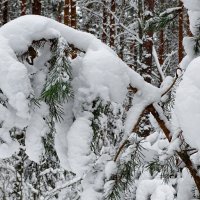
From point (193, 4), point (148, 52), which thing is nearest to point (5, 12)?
point (148, 52)

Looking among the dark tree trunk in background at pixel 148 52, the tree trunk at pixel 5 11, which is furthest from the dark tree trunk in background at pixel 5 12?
the dark tree trunk in background at pixel 148 52

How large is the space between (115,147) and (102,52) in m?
0.51

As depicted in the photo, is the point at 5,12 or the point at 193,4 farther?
the point at 5,12

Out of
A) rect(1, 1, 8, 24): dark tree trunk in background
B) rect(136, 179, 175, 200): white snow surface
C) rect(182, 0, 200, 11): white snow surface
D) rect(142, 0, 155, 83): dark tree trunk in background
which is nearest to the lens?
rect(182, 0, 200, 11): white snow surface

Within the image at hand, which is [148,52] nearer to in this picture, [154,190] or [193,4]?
[154,190]

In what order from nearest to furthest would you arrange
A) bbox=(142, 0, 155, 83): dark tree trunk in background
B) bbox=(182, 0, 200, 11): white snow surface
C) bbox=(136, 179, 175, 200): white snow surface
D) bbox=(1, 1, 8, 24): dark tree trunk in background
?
bbox=(182, 0, 200, 11): white snow surface
bbox=(136, 179, 175, 200): white snow surface
bbox=(142, 0, 155, 83): dark tree trunk in background
bbox=(1, 1, 8, 24): dark tree trunk in background

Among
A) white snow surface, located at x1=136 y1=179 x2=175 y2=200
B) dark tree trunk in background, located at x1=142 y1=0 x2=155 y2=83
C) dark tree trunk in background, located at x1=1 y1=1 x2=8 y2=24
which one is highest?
white snow surface, located at x1=136 y1=179 x2=175 y2=200

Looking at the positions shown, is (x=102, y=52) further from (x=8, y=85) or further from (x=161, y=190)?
(x=161, y=190)

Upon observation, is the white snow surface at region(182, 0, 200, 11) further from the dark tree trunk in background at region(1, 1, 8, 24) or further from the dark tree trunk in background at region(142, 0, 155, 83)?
the dark tree trunk in background at region(1, 1, 8, 24)

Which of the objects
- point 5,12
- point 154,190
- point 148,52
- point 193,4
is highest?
point 193,4

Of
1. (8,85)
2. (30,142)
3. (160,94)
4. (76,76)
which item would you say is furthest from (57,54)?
(160,94)

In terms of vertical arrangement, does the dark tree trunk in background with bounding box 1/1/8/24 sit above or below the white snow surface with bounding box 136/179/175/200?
below

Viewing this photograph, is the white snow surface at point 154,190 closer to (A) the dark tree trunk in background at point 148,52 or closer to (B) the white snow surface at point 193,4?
(B) the white snow surface at point 193,4

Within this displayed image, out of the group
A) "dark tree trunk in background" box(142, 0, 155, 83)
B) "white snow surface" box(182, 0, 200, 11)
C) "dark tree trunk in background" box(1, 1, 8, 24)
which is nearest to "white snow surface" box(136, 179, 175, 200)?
"white snow surface" box(182, 0, 200, 11)
